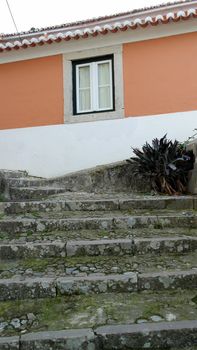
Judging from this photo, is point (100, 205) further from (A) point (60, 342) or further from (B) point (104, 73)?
(B) point (104, 73)

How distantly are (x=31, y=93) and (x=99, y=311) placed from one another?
20.2 feet

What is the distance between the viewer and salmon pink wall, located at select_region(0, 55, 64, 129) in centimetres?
804

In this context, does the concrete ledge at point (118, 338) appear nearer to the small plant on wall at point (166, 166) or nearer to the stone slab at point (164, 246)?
the stone slab at point (164, 246)

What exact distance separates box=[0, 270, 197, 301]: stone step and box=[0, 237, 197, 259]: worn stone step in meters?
0.60

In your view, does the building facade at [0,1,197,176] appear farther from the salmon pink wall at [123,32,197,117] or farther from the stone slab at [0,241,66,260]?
the stone slab at [0,241,66,260]

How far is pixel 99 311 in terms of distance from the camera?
115 inches

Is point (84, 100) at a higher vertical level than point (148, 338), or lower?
higher

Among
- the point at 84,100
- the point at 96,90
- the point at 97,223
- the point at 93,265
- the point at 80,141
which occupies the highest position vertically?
the point at 96,90

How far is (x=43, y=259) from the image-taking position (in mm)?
3910

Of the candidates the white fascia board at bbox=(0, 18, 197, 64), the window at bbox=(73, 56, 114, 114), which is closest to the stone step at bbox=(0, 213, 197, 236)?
the window at bbox=(73, 56, 114, 114)

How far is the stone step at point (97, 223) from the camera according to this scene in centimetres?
457

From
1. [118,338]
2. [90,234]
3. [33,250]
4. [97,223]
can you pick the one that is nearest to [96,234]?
[90,234]

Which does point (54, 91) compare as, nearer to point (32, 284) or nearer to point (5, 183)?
point (5, 183)

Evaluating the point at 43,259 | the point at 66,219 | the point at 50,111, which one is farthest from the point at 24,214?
the point at 50,111
